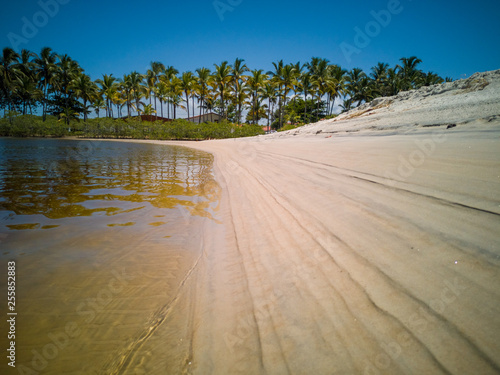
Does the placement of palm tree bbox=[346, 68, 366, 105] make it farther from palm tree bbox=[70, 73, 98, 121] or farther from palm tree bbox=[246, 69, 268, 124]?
palm tree bbox=[70, 73, 98, 121]

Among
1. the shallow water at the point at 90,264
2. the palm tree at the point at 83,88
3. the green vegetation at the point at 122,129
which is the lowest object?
the shallow water at the point at 90,264

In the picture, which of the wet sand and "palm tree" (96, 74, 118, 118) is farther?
"palm tree" (96, 74, 118, 118)

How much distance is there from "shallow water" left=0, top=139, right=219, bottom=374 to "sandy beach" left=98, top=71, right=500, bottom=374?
18cm

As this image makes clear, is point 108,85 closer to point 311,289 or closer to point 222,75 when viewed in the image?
point 222,75

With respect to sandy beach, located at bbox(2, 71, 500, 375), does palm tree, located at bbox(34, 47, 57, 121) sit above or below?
above

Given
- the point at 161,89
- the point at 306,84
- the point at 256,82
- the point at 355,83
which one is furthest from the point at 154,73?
the point at 355,83

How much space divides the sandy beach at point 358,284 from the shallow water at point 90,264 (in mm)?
185

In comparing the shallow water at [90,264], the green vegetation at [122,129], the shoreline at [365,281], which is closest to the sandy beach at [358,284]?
the shoreline at [365,281]

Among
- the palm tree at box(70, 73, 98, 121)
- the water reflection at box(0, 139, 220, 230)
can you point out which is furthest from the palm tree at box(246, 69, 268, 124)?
the water reflection at box(0, 139, 220, 230)

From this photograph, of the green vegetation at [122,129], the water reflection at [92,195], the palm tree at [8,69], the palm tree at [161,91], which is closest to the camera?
the water reflection at [92,195]

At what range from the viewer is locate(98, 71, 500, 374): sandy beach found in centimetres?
92

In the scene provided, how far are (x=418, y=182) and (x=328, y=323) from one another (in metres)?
1.78

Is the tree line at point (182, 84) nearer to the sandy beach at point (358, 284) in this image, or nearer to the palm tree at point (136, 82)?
the palm tree at point (136, 82)

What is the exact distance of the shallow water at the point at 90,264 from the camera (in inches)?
47.4
